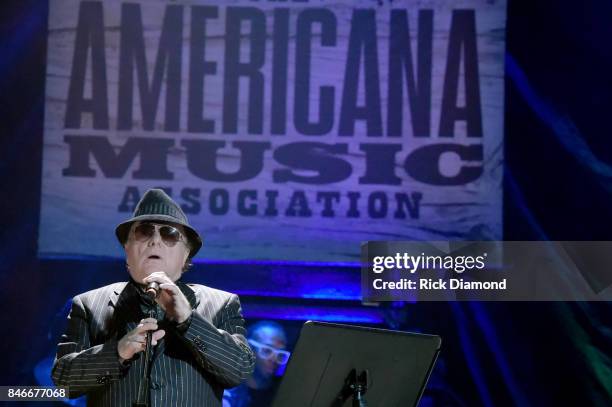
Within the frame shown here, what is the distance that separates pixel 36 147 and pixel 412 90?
2.21 meters

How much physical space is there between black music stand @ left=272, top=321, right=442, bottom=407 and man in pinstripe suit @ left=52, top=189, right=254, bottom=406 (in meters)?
0.36

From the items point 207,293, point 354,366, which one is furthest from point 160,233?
point 354,366

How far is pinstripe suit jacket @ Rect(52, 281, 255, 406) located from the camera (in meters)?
3.04

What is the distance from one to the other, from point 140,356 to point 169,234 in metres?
0.44

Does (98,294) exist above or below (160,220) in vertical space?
below

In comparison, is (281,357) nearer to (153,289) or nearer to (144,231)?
(144,231)

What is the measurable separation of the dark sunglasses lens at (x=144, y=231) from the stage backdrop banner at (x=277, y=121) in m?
2.02

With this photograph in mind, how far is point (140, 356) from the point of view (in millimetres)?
3152

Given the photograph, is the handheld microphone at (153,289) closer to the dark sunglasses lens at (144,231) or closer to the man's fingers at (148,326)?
the man's fingers at (148,326)

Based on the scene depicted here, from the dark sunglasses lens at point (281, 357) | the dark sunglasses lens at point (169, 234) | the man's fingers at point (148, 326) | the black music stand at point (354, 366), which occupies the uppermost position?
the dark sunglasses lens at point (169, 234)

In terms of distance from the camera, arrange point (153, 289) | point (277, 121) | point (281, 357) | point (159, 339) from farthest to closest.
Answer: point (277, 121), point (281, 357), point (159, 339), point (153, 289)

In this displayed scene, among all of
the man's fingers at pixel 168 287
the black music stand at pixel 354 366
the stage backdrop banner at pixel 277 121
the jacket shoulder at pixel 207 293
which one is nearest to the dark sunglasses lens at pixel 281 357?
the stage backdrop banner at pixel 277 121

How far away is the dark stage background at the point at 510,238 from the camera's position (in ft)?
17.0

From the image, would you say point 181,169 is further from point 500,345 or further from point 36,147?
point 500,345
